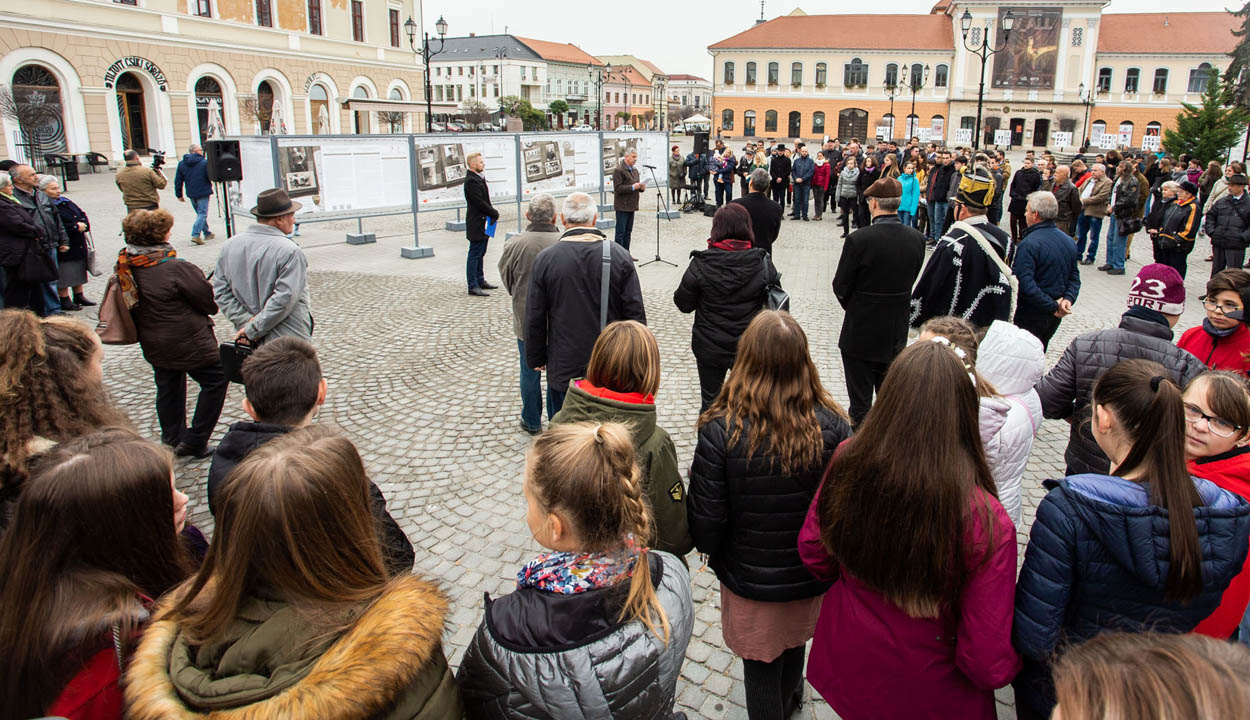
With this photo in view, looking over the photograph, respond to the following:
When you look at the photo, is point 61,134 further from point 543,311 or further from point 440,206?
point 543,311

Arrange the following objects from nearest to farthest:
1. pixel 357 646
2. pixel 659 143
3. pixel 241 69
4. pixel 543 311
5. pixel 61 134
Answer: pixel 357 646 < pixel 543 311 < pixel 659 143 < pixel 61 134 < pixel 241 69

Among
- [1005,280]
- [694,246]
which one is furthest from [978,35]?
[1005,280]

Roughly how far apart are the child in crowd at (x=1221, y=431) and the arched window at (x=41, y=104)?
32.2 m

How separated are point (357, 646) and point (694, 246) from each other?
502 inches

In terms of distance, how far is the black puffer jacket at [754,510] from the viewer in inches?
92.8

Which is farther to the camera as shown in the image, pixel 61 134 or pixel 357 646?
pixel 61 134

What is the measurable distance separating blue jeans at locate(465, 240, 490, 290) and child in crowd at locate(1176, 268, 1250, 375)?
771 cm

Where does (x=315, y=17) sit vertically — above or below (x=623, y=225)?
above

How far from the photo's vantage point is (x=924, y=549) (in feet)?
5.93

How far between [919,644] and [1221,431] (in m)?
1.33

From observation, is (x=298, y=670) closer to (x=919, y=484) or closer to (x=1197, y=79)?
(x=919, y=484)

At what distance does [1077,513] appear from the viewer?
71.4 inches

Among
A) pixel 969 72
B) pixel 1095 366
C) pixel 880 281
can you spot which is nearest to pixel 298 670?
pixel 1095 366

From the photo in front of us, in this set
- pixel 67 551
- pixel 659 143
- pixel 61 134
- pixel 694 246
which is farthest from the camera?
pixel 61 134
